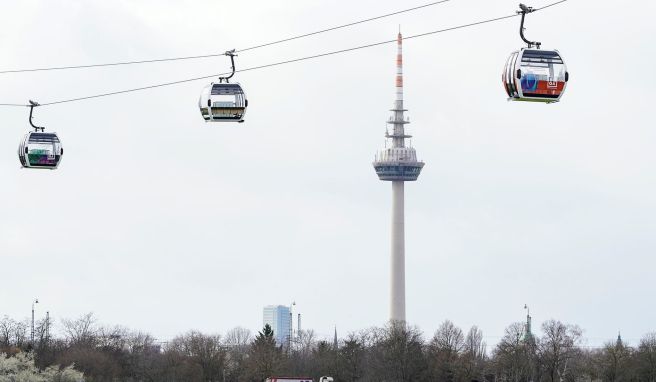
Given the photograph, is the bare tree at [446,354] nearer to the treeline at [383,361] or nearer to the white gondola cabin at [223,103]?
the treeline at [383,361]

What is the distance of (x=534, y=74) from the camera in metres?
47.1

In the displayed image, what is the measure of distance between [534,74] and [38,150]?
79.2 feet

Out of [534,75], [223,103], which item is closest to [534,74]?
[534,75]

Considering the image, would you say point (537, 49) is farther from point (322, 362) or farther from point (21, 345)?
point (21, 345)

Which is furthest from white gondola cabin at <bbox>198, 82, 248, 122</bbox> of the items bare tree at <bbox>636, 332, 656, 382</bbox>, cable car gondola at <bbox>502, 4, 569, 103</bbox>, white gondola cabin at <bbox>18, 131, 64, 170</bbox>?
bare tree at <bbox>636, 332, 656, 382</bbox>

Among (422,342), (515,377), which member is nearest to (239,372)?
(422,342)

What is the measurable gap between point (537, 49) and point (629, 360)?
11894 centimetres

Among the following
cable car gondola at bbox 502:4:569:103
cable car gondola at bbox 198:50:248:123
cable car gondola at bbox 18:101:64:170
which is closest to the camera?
cable car gondola at bbox 502:4:569:103

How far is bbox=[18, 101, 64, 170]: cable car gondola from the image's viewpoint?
2499 inches

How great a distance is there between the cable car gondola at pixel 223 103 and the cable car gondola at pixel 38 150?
9994 mm

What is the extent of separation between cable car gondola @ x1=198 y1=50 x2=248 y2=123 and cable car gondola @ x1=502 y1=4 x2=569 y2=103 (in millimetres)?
11894

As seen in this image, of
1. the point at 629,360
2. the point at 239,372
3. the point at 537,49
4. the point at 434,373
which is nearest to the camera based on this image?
the point at 537,49

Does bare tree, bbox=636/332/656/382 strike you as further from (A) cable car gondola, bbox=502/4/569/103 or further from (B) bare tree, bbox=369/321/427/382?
(A) cable car gondola, bbox=502/4/569/103

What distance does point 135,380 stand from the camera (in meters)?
180
